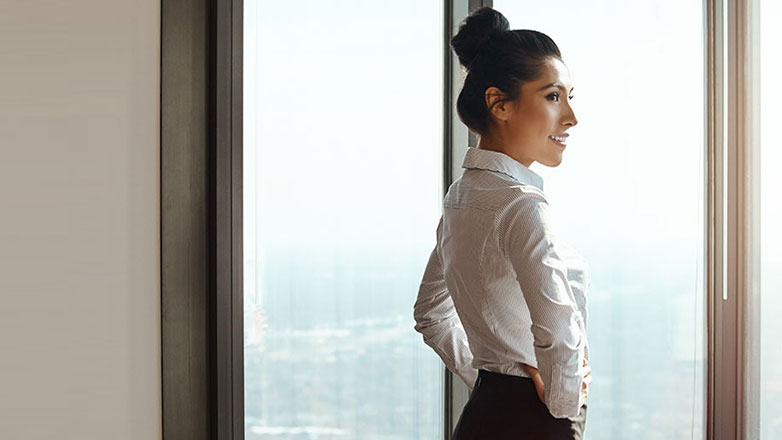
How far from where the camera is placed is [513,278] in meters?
1.46

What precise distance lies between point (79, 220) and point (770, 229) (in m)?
1.88

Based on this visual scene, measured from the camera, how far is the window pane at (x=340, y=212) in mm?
1877

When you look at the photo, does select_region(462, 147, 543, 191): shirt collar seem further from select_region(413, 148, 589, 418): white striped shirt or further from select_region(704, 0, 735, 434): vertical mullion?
select_region(704, 0, 735, 434): vertical mullion

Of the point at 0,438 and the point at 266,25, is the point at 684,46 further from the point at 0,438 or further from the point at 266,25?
the point at 0,438

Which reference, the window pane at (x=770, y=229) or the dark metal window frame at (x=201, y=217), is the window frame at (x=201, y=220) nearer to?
the dark metal window frame at (x=201, y=217)

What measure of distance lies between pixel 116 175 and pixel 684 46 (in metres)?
1.73

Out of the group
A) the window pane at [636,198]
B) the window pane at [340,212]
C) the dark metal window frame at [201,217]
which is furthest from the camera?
the window pane at [636,198]

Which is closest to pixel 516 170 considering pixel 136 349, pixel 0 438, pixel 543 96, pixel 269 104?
pixel 543 96

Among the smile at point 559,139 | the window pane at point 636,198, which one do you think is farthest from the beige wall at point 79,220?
the window pane at point 636,198

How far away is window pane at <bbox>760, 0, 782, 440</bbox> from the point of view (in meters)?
2.46

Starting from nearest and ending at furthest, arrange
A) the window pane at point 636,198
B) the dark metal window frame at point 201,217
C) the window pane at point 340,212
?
the dark metal window frame at point 201,217 < the window pane at point 340,212 < the window pane at point 636,198

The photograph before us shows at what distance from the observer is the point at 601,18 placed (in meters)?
2.43

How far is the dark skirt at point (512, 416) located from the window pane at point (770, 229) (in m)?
1.26

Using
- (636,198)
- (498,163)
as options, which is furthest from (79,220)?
(636,198)
